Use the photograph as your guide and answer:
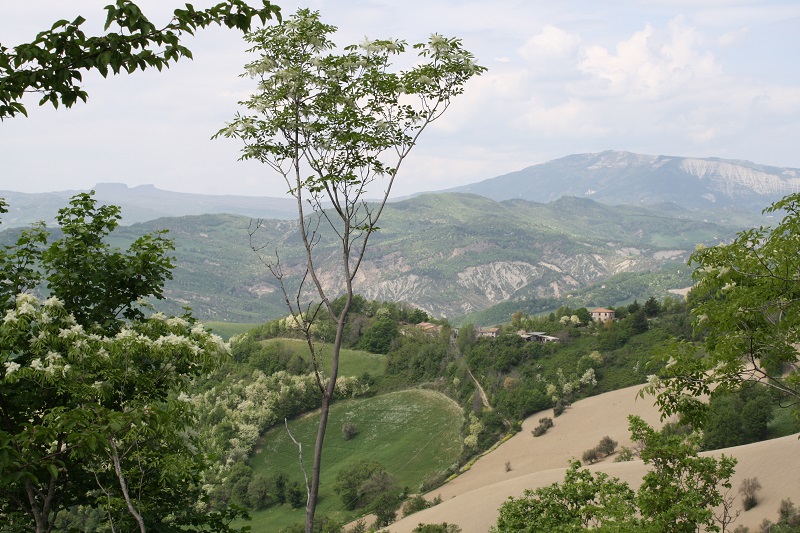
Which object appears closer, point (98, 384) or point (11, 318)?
point (98, 384)

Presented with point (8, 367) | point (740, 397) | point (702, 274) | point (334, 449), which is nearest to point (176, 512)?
point (8, 367)

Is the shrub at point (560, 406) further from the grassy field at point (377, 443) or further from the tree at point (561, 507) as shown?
the tree at point (561, 507)

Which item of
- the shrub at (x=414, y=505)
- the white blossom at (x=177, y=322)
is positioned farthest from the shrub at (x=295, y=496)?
the white blossom at (x=177, y=322)

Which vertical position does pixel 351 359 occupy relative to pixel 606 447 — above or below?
below

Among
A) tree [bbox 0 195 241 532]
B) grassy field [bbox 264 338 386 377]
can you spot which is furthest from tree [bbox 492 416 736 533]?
grassy field [bbox 264 338 386 377]

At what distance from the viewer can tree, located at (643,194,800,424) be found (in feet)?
38.0

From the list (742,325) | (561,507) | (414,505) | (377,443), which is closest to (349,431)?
(377,443)

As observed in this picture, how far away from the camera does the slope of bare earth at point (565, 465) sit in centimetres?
3456

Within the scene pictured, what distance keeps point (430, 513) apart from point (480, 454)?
2198cm

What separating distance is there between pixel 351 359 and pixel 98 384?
95075 mm

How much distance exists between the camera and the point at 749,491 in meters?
32.9

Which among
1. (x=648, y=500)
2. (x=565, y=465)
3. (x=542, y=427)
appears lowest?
(x=542, y=427)

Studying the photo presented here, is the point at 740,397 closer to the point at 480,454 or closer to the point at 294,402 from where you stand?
the point at 480,454

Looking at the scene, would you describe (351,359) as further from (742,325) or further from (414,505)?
(742,325)
